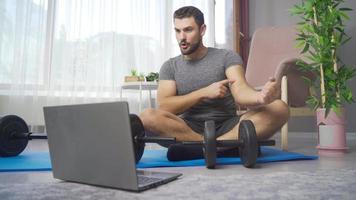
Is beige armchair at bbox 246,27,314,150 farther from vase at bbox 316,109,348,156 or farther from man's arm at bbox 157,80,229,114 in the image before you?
man's arm at bbox 157,80,229,114

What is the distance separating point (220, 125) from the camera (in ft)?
4.66

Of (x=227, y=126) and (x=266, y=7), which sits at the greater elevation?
(x=266, y=7)

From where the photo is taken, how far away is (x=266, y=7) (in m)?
3.10

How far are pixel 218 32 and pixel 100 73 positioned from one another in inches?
49.3

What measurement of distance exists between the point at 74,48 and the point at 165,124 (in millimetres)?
1722

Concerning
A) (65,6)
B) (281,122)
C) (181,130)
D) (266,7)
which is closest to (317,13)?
(281,122)

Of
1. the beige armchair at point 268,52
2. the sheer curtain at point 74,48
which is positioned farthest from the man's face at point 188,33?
the sheer curtain at point 74,48

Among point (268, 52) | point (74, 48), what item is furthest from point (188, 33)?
point (74, 48)

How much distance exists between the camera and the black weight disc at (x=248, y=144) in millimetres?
1029

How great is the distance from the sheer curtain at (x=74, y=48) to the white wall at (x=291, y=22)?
33.2 inches

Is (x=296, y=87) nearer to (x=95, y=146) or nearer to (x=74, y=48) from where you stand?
(x=95, y=146)

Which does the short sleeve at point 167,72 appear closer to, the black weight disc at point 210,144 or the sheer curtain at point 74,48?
the black weight disc at point 210,144

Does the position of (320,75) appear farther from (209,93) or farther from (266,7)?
(266,7)

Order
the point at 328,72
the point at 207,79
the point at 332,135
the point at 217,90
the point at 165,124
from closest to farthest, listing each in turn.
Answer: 1. the point at 217,90
2. the point at 165,124
3. the point at 207,79
4. the point at 332,135
5. the point at 328,72
